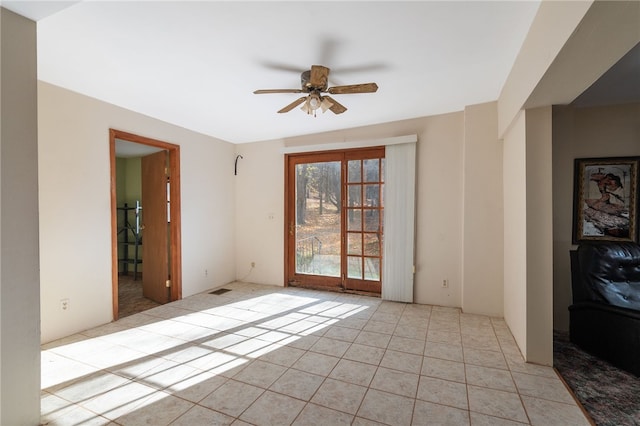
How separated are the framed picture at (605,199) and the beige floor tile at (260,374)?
3176 mm

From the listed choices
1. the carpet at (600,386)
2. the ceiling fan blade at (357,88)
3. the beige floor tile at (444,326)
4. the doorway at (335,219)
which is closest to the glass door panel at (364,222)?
the doorway at (335,219)

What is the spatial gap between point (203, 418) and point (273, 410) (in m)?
0.41

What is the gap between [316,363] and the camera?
7.17ft

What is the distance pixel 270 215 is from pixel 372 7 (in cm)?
334

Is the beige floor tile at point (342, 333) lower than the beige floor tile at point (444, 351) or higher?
lower

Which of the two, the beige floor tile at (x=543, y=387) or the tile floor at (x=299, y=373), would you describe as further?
the beige floor tile at (x=543, y=387)

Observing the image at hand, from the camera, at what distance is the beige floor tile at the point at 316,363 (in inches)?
82.3

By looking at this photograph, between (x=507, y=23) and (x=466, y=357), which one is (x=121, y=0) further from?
(x=466, y=357)

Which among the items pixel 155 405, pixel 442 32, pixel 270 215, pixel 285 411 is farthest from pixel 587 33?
pixel 270 215

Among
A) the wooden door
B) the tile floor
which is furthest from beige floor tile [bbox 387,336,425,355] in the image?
the wooden door

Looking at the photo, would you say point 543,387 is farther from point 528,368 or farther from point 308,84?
point 308,84

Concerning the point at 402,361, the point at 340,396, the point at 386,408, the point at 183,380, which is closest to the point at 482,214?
the point at 402,361

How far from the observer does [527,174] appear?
2176 mm

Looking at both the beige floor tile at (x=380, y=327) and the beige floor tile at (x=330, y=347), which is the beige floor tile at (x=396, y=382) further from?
the beige floor tile at (x=380, y=327)
